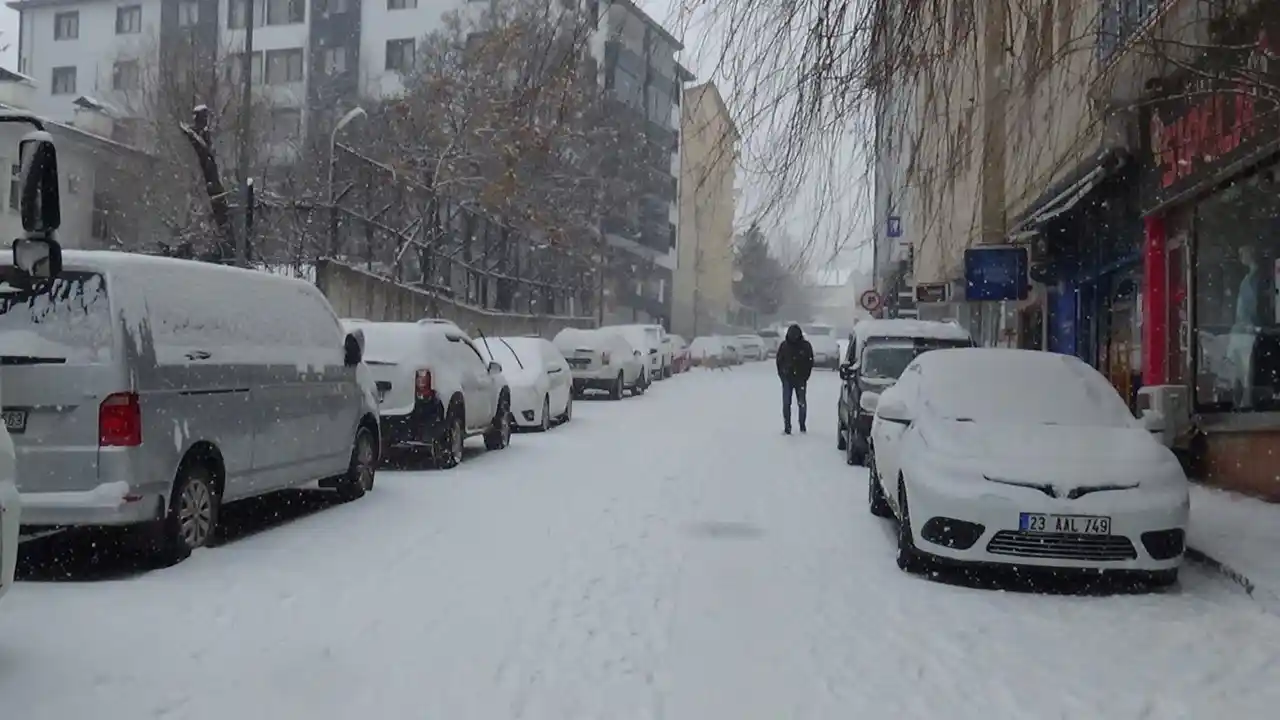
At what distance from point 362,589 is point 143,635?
145cm

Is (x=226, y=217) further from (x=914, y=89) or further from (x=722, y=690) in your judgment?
(x=722, y=690)

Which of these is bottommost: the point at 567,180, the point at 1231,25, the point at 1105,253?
the point at 1105,253

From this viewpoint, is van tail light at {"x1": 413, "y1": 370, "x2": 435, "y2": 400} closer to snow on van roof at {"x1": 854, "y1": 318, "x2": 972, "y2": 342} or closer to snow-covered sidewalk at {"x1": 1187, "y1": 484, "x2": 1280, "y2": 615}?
snow on van roof at {"x1": 854, "y1": 318, "x2": 972, "y2": 342}

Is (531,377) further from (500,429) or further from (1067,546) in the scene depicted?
(1067,546)

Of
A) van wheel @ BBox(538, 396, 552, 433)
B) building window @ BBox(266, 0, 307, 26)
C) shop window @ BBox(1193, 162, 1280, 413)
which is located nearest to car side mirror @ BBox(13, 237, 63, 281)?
shop window @ BBox(1193, 162, 1280, 413)

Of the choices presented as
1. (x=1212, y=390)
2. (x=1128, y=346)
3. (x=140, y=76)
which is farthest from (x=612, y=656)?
(x=140, y=76)

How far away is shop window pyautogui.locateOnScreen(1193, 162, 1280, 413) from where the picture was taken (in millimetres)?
11406

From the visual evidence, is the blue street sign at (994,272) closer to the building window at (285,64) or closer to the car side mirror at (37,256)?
the car side mirror at (37,256)

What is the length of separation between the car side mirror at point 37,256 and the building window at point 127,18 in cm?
6195

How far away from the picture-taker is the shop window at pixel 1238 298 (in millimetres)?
11406

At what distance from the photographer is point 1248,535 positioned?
909 cm

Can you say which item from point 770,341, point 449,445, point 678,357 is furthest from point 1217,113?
point 770,341

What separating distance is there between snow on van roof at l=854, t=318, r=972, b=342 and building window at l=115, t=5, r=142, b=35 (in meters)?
55.8

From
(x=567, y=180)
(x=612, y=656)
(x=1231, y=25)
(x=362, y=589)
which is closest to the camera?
(x=612, y=656)
